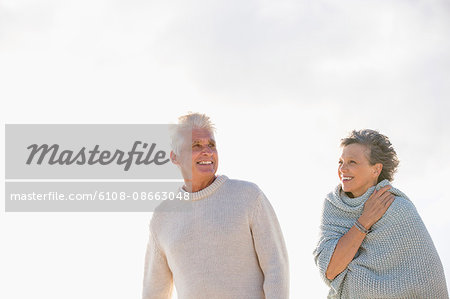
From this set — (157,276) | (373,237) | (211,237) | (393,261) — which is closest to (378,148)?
(373,237)

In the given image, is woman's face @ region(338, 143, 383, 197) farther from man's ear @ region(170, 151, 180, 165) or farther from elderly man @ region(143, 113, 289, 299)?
man's ear @ region(170, 151, 180, 165)

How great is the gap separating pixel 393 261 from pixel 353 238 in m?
0.30

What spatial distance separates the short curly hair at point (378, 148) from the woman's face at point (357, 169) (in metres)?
0.03

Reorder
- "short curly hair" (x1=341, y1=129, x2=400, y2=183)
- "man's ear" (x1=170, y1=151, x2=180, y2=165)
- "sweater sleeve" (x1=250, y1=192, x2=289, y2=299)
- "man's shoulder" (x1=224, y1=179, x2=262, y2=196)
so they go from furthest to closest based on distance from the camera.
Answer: "short curly hair" (x1=341, y1=129, x2=400, y2=183) → "man's ear" (x1=170, y1=151, x2=180, y2=165) → "man's shoulder" (x1=224, y1=179, x2=262, y2=196) → "sweater sleeve" (x1=250, y1=192, x2=289, y2=299)

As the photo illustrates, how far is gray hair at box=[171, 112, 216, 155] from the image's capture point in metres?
3.62

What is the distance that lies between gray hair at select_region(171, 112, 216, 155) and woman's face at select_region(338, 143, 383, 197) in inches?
38.6

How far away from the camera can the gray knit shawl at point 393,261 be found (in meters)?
3.51

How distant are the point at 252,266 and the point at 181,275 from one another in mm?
484

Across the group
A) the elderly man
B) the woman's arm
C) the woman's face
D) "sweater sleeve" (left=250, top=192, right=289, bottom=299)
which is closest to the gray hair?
the elderly man

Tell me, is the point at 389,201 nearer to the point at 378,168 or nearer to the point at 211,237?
the point at 378,168

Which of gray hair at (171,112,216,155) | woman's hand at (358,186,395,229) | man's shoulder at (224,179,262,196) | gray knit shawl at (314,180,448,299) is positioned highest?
gray hair at (171,112,216,155)

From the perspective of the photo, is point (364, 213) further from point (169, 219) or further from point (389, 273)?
point (169, 219)

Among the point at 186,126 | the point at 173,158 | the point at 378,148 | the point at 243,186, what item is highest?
the point at 186,126

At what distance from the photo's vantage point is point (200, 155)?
3555mm
